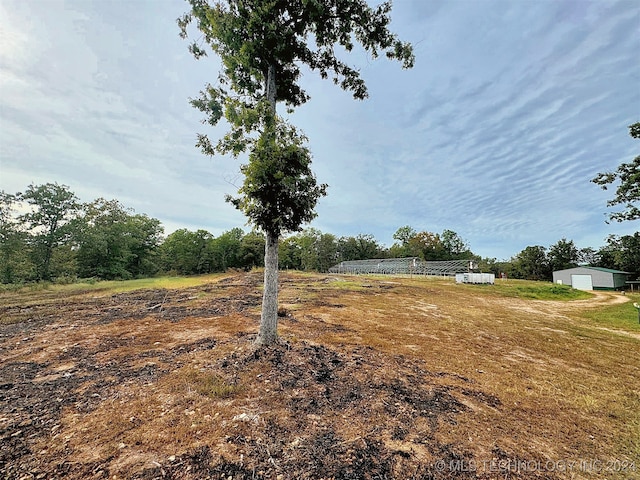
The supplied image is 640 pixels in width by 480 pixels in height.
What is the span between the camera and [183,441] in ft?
8.86

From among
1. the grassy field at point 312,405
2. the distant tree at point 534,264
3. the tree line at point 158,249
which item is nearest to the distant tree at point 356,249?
the tree line at point 158,249

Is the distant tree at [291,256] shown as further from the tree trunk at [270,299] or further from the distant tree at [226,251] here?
the tree trunk at [270,299]

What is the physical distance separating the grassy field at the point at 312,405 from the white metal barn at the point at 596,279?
129ft

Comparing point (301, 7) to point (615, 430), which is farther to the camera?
point (301, 7)

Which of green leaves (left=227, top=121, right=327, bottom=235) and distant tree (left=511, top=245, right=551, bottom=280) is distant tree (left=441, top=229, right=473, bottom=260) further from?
green leaves (left=227, top=121, right=327, bottom=235)

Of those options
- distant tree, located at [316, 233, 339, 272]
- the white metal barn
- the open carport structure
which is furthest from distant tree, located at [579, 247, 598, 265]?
distant tree, located at [316, 233, 339, 272]

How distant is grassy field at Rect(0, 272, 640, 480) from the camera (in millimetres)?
2486

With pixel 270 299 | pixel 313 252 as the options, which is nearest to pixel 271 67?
pixel 270 299

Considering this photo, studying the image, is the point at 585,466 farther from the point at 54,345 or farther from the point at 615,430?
the point at 54,345

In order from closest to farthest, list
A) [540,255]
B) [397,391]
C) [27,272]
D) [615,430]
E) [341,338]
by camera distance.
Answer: [615,430] < [397,391] < [341,338] < [27,272] < [540,255]

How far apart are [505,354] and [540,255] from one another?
59.3 m

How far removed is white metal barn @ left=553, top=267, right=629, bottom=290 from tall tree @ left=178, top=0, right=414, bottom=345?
1808 inches

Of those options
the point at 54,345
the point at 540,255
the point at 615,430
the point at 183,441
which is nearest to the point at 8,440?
the point at 183,441

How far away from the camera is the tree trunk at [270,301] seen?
5.58m
